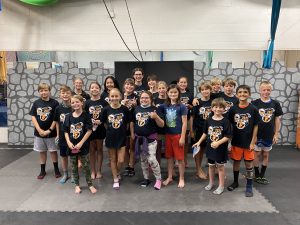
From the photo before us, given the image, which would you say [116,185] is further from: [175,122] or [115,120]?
[175,122]

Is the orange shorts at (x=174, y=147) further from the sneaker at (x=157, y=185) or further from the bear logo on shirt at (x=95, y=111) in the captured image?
the bear logo on shirt at (x=95, y=111)

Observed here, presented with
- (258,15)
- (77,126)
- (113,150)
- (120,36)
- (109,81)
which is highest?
(258,15)

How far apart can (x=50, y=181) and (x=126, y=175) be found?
103 centimetres

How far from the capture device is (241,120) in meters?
3.42

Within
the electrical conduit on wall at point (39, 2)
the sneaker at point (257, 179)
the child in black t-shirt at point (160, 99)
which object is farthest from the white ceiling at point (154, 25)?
the sneaker at point (257, 179)

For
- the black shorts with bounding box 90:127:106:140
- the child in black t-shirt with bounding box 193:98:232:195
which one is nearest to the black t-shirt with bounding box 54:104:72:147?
the black shorts with bounding box 90:127:106:140

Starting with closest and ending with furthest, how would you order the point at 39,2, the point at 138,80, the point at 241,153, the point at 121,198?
the point at 121,198
the point at 241,153
the point at 138,80
the point at 39,2

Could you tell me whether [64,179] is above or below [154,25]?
below

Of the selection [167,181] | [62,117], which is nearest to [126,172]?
[167,181]

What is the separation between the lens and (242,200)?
331 cm

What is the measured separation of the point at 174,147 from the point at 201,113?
60cm

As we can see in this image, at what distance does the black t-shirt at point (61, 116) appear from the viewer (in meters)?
3.71

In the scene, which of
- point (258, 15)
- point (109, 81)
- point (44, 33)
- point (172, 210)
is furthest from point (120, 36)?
point (172, 210)

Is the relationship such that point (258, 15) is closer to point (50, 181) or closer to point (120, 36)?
point (120, 36)
